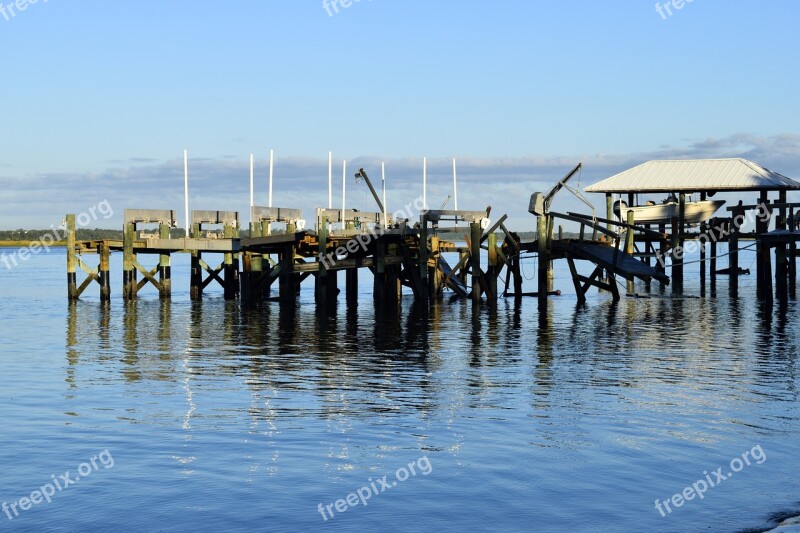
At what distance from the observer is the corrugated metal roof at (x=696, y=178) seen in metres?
49.9

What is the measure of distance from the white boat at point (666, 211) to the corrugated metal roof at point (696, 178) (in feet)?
3.84

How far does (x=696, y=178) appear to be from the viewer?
5100 centimetres

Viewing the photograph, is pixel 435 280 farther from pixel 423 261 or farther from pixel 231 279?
pixel 231 279

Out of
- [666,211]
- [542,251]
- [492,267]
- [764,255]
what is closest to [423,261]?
[492,267]

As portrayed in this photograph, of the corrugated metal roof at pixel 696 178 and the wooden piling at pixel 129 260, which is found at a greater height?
the corrugated metal roof at pixel 696 178

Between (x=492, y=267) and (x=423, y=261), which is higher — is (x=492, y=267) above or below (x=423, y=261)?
below

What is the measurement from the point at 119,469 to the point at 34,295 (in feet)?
158

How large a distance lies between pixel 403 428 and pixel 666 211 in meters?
37.7

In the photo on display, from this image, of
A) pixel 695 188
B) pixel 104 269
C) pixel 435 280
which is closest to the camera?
pixel 435 280

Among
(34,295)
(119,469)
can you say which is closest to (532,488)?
(119,469)

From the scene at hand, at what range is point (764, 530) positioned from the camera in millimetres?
11523

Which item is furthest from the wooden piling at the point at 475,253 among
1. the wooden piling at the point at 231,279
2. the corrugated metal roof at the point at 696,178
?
the wooden piling at the point at 231,279

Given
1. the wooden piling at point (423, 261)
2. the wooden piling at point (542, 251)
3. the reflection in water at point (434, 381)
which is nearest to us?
the reflection in water at point (434, 381)

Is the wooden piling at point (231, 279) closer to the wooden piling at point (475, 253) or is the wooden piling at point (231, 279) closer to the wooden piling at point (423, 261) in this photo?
the wooden piling at point (423, 261)
